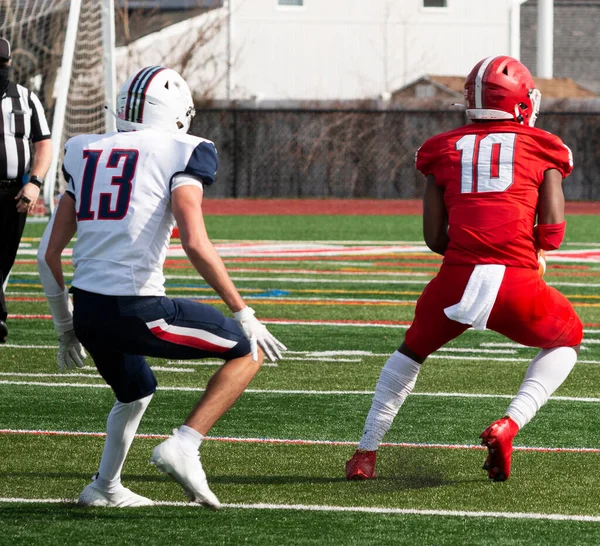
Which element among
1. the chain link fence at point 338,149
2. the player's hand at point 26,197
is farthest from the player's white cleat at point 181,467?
the chain link fence at point 338,149

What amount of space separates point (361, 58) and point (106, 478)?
108 feet

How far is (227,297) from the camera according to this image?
14.3 feet

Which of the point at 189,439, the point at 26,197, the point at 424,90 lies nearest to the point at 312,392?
the point at 26,197

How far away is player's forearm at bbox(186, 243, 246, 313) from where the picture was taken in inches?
171

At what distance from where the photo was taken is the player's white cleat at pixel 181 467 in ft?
14.4

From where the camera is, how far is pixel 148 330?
14.7ft

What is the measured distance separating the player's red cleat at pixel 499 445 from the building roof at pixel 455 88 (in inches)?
1162

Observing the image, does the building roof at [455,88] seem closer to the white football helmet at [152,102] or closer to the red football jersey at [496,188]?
the red football jersey at [496,188]

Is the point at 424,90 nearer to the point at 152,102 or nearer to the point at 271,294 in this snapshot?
the point at 271,294

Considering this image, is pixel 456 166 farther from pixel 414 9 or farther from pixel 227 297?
pixel 414 9

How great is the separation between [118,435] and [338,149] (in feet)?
87.3

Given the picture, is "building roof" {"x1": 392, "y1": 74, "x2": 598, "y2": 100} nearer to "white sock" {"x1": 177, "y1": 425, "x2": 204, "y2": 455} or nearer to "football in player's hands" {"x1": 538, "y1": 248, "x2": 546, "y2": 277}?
"football in player's hands" {"x1": 538, "y1": 248, "x2": 546, "y2": 277}

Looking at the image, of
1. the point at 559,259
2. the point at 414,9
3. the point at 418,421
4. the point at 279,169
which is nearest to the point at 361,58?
the point at 414,9

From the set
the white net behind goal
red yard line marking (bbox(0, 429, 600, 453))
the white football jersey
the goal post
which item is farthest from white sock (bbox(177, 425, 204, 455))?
the goal post
